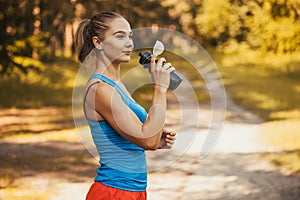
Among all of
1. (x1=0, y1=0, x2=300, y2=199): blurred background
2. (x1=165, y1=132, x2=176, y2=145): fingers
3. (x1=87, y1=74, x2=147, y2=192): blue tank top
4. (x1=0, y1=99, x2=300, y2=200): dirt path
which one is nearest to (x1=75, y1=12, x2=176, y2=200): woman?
(x1=87, y1=74, x2=147, y2=192): blue tank top

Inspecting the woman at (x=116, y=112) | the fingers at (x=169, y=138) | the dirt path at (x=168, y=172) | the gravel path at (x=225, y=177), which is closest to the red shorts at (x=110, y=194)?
the woman at (x=116, y=112)

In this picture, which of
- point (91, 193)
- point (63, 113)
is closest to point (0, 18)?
point (63, 113)

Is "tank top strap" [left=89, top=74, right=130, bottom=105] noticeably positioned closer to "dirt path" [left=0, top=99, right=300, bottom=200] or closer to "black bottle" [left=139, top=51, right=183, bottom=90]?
"black bottle" [left=139, top=51, right=183, bottom=90]

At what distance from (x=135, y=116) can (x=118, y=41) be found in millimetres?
349

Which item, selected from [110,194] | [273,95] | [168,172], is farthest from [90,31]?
[273,95]

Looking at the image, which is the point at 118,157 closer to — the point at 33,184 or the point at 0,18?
the point at 33,184

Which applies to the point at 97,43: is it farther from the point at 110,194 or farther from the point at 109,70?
the point at 110,194

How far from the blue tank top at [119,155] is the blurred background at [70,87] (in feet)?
15.8

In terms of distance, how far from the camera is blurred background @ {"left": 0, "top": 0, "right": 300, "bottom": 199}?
31.1ft

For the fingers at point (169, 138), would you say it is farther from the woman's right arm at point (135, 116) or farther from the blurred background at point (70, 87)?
the blurred background at point (70, 87)

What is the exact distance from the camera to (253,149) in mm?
11078

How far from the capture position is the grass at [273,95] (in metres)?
10.4

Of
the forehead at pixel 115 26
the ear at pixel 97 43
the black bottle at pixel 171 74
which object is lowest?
Result: the black bottle at pixel 171 74

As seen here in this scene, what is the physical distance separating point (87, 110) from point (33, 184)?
5.73m
